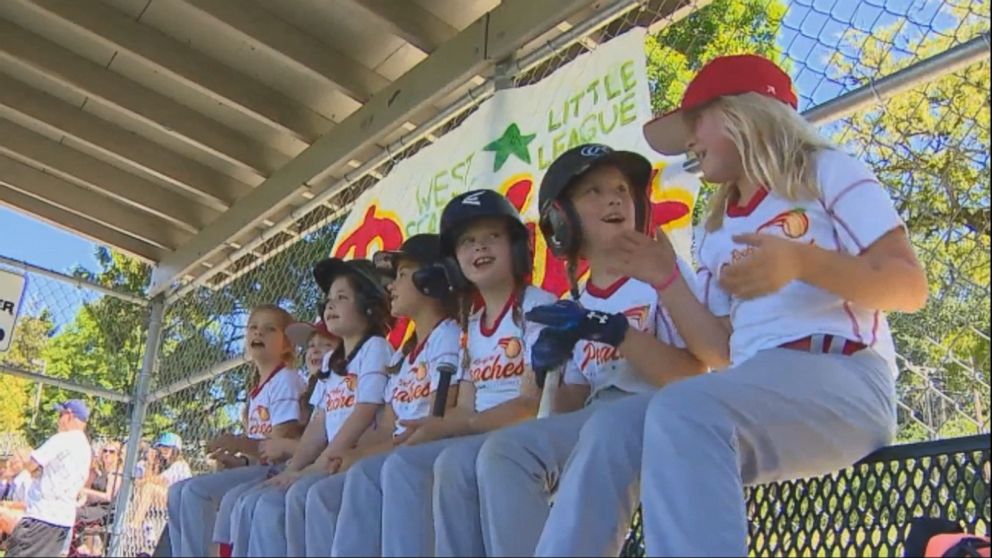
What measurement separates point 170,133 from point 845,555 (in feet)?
14.2

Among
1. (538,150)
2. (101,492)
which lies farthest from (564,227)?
(101,492)

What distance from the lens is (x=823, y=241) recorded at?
197 cm

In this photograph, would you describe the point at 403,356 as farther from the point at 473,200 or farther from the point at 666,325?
the point at 666,325

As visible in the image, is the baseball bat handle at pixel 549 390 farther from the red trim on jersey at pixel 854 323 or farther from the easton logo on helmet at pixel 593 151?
the red trim on jersey at pixel 854 323

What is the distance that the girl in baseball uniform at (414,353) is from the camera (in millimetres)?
3014

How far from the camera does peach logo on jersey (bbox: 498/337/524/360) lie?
2.81 meters

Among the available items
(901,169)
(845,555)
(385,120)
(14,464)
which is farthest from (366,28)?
(14,464)

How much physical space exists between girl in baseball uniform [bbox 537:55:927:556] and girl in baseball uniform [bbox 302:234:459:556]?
1.02 meters

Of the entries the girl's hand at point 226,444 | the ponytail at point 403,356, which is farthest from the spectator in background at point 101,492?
the ponytail at point 403,356

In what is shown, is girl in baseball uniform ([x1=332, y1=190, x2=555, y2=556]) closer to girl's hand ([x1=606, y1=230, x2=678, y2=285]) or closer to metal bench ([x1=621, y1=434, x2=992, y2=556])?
girl's hand ([x1=606, y1=230, x2=678, y2=285])

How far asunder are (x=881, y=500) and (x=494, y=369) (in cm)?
117

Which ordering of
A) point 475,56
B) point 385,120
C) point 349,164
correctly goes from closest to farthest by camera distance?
point 475,56 < point 385,120 < point 349,164

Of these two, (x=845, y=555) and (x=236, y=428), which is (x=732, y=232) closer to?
(x=845, y=555)

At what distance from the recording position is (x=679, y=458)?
1540 mm
